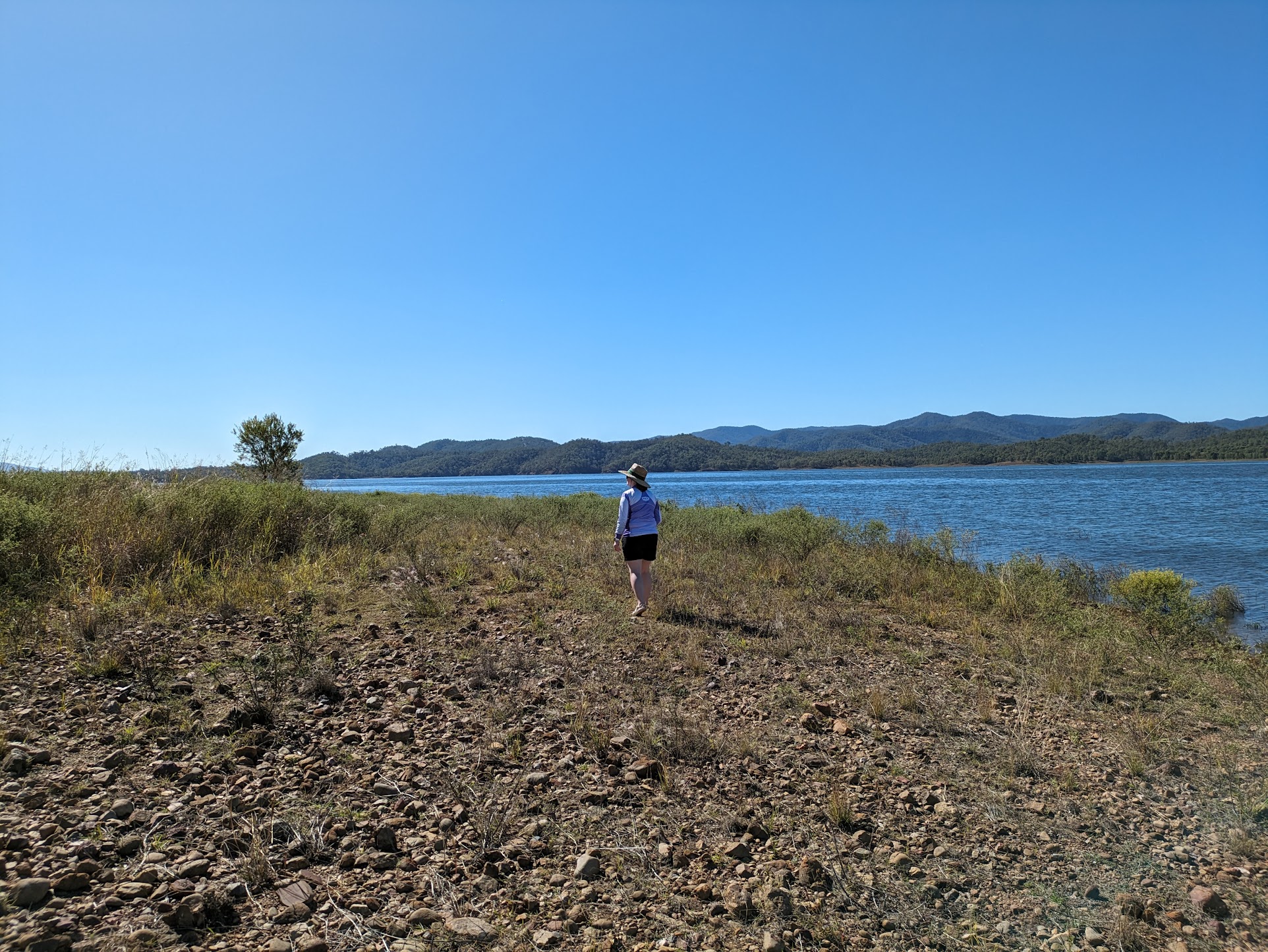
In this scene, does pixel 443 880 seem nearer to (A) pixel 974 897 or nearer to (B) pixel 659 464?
(A) pixel 974 897

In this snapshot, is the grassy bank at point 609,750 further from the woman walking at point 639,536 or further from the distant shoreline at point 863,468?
the distant shoreline at point 863,468

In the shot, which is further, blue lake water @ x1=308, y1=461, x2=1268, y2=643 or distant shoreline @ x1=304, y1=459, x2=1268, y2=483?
distant shoreline @ x1=304, y1=459, x2=1268, y2=483

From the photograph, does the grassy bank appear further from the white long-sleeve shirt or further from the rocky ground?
the white long-sleeve shirt

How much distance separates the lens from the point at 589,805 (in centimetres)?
409

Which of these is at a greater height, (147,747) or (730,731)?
(147,747)

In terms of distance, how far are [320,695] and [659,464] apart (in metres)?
134

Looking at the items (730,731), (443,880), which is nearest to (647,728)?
(730,731)

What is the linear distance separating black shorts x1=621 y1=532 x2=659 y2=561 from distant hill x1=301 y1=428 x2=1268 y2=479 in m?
108

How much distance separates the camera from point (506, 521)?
62.9ft

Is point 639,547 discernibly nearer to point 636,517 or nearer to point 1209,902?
point 636,517

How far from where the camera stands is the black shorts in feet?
29.1

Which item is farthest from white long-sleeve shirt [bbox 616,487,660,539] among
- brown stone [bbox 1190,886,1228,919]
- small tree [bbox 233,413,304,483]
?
small tree [bbox 233,413,304,483]

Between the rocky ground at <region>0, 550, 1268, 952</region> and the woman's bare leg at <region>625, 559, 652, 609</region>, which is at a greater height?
the woman's bare leg at <region>625, 559, 652, 609</region>

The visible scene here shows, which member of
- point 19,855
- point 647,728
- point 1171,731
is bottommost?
point 1171,731
